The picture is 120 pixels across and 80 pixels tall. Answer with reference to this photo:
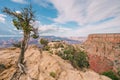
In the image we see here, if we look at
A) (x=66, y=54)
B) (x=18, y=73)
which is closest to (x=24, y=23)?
(x=18, y=73)

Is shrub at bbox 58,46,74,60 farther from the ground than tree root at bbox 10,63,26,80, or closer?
closer

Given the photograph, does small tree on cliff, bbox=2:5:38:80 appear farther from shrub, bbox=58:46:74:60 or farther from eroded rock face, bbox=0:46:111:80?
shrub, bbox=58:46:74:60

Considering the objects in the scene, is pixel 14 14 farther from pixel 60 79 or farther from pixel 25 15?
pixel 60 79

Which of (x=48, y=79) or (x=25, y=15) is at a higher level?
(x=25, y=15)

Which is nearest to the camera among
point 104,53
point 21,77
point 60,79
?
point 21,77

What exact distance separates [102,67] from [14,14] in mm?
141161

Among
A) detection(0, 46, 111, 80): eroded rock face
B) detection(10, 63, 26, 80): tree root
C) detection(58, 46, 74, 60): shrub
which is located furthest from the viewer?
detection(58, 46, 74, 60): shrub

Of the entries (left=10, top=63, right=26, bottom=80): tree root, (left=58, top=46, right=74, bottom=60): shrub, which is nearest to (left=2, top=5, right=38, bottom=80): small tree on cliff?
(left=10, top=63, right=26, bottom=80): tree root

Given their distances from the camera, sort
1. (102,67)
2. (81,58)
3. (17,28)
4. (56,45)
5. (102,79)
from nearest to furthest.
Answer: (17,28) < (102,79) < (81,58) < (56,45) < (102,67)

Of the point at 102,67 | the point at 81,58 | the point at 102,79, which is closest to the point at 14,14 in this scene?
the point at 102,79

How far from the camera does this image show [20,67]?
109 feet

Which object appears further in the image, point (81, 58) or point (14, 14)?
point (81, 58)

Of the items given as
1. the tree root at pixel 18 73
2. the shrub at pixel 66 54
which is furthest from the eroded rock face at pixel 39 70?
the shrub at pixel 66 54

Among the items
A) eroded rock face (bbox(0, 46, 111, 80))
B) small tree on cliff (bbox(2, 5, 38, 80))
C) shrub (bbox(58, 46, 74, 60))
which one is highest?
small tree on cliff (bbox(2, 5, 38, 80))
